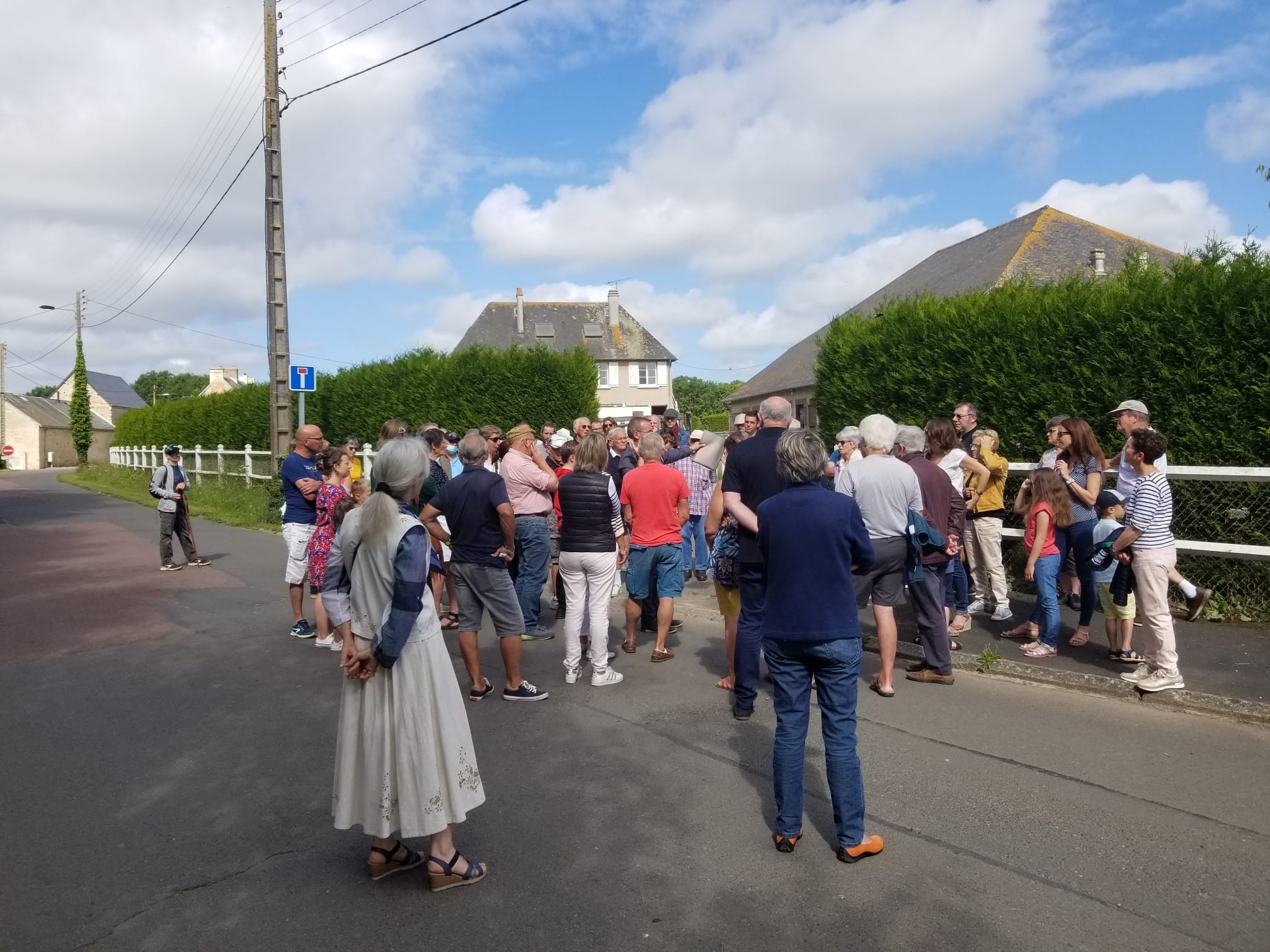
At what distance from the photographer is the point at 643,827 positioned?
408cm

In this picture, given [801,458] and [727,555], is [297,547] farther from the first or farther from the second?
[801,458]

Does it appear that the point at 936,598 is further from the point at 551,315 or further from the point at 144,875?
the point at 551,315

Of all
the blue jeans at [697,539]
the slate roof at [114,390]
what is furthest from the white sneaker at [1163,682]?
the slate roof at [114,390]

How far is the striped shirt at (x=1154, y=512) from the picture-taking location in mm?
5574

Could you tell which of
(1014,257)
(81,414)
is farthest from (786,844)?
(81,414)

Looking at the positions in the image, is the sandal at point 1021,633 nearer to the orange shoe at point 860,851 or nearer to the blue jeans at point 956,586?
the blue jeans at point 956,586

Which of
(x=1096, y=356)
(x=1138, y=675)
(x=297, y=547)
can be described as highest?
(x=1096, y=356)

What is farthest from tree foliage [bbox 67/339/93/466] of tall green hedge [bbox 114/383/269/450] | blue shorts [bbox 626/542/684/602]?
blue shorts [bbox 626/542/684/602]

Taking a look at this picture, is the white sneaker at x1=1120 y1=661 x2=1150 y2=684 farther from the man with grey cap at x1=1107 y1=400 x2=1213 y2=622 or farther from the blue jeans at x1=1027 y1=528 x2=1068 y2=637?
the blue jeans at x1=1027 y1=528 x2=1068 y2=637

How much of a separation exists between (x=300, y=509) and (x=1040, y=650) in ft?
20.8

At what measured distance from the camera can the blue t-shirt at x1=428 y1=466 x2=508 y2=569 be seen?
19.8 ft

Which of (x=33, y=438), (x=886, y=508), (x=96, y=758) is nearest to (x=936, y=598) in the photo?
(x=886, y=508)

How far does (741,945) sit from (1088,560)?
479 cm

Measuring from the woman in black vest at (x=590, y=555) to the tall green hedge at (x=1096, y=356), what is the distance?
508 cm
